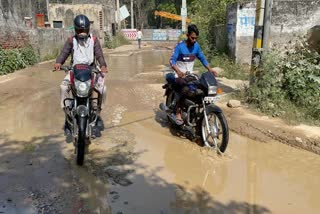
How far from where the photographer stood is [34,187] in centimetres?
436

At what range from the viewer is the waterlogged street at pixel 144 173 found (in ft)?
13.1

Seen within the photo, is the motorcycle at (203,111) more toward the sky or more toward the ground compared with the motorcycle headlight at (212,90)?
more toward the ground

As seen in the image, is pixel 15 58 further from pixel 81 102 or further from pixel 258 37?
pixel 81 102

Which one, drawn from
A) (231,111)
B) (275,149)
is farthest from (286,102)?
(275,149)

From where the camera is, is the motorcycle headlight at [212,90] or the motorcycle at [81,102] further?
the motorcycle headlight at [212,90]

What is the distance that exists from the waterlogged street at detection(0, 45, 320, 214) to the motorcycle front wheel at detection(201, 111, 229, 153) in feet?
0.55

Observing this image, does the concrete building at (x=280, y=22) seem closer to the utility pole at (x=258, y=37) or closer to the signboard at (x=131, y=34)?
the utility pole at (x=258, y=37)

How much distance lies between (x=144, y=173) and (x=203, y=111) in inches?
53.3

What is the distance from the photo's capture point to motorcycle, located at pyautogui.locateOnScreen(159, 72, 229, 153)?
533cm

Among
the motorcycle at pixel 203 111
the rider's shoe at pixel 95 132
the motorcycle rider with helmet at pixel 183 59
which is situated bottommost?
the rider's shoe at pixel 95 132

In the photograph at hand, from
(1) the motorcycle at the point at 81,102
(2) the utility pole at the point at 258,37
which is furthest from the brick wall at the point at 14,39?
(1) the motorcycle at the point at 81,102

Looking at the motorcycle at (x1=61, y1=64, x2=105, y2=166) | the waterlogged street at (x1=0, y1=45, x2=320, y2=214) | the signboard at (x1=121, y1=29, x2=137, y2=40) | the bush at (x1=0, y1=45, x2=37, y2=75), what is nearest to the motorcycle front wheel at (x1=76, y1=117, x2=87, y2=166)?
the motorcycle at (x1=61, y1=64, x2=105, y2=166)

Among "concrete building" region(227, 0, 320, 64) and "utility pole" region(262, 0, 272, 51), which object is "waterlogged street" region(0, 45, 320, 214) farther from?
"concrete building" region(227, 0, 320, 64)

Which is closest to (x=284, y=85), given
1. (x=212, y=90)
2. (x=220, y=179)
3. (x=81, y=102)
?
(x=212, y=90)
